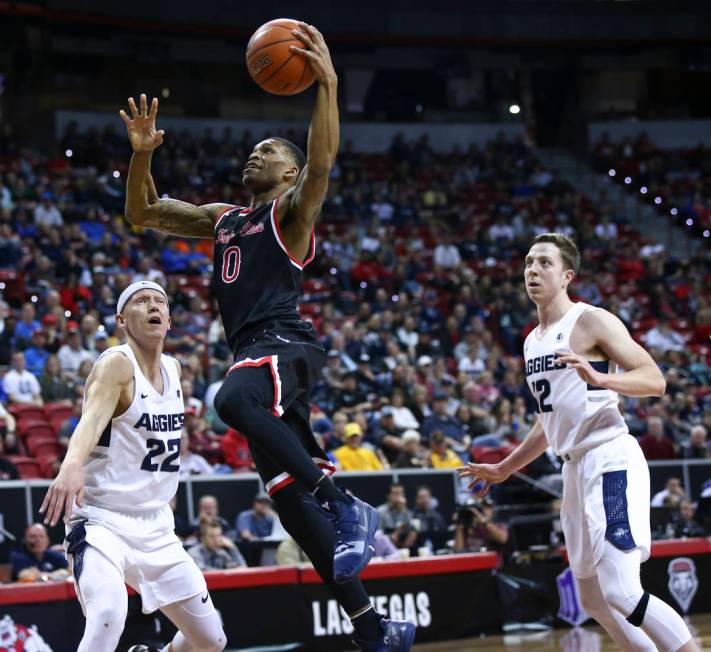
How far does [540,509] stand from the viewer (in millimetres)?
12398

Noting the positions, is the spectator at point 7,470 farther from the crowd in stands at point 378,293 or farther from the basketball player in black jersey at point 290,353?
the basketball player in black jersey at point 290,353

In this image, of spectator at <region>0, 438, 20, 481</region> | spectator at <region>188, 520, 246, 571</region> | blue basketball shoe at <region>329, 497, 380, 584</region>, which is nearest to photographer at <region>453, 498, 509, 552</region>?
spectator at <region>188, 520, 246, 571</region>

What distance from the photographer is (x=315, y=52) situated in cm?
528

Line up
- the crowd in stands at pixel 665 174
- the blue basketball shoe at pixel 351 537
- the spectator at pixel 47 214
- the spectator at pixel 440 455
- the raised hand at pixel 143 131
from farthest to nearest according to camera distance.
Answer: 1. the crowd in stands at pixel 665 174
2. the spectator at pixel 47 214
3. the spectator at pixel 440 455
4. the raised hand at pixel 143 131
5. the blue basketball shoe at pixel 351 537

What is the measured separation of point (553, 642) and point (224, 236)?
523 centimetres

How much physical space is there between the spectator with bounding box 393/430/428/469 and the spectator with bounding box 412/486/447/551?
1.15 metres

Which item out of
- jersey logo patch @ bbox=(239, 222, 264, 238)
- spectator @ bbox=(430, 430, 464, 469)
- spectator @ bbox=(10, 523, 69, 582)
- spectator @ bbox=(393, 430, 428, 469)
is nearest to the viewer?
jersey logo patch @ bbox=(239, 222, 264, 238)

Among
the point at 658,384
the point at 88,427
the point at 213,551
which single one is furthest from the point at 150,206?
the point at 213,551

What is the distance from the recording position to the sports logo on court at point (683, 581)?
35.9ft

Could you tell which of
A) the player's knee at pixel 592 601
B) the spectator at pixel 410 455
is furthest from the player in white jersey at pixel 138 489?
the spectator at pixel 410 455

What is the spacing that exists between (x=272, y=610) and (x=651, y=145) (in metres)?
20.7

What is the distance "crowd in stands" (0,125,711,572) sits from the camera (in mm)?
13062

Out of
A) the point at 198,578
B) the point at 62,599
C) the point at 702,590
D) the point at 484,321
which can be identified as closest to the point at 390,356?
the point at 484,321

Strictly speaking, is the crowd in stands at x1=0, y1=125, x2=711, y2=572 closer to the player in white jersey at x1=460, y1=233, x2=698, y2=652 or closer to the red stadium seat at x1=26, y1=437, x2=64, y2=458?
the red stadium seat at x1=26, y1=437, x2=64, y2=458
